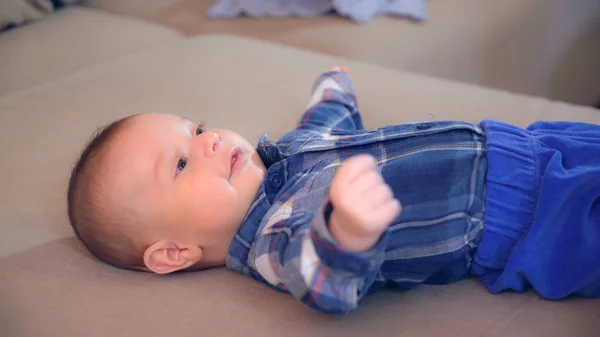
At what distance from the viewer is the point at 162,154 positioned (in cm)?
78

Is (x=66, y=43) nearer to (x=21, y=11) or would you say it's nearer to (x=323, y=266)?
(x=21, y=11)

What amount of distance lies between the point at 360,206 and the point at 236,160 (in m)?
0.31

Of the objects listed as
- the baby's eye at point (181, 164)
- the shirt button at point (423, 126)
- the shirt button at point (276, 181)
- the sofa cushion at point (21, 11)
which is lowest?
the shirt button at point (276, 181)

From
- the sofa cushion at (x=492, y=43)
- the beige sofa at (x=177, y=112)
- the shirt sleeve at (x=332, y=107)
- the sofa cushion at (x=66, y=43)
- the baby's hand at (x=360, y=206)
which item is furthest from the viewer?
the sofa cushion at (x=492, y=43)

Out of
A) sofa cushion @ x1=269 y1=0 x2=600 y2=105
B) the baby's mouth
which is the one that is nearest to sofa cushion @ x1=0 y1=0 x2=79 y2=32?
sofa cushion @ x1=269 y1=0 x2=600 y2=105

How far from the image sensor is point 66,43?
1.48 metres

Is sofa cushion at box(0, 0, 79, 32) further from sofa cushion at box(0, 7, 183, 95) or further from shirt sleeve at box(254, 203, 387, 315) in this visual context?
shirt sleeve at box(254, 203, 387, 315)

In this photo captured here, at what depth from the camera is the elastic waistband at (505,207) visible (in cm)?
72

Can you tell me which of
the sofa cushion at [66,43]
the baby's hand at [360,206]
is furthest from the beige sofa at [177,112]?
the baby's hand at [360,206]

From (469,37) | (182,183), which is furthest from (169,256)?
(469,37)

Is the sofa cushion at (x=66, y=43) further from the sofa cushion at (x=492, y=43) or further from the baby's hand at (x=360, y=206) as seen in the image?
the baby's hand at (x=360, y=206)

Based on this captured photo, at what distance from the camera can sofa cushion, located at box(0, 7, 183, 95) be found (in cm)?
134

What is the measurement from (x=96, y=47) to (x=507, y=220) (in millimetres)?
1157

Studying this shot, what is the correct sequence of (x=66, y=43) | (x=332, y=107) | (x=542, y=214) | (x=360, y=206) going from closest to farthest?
(x=360, y=206), (x=542, y=214), (x=332, y=107), (x=66, y=43)
